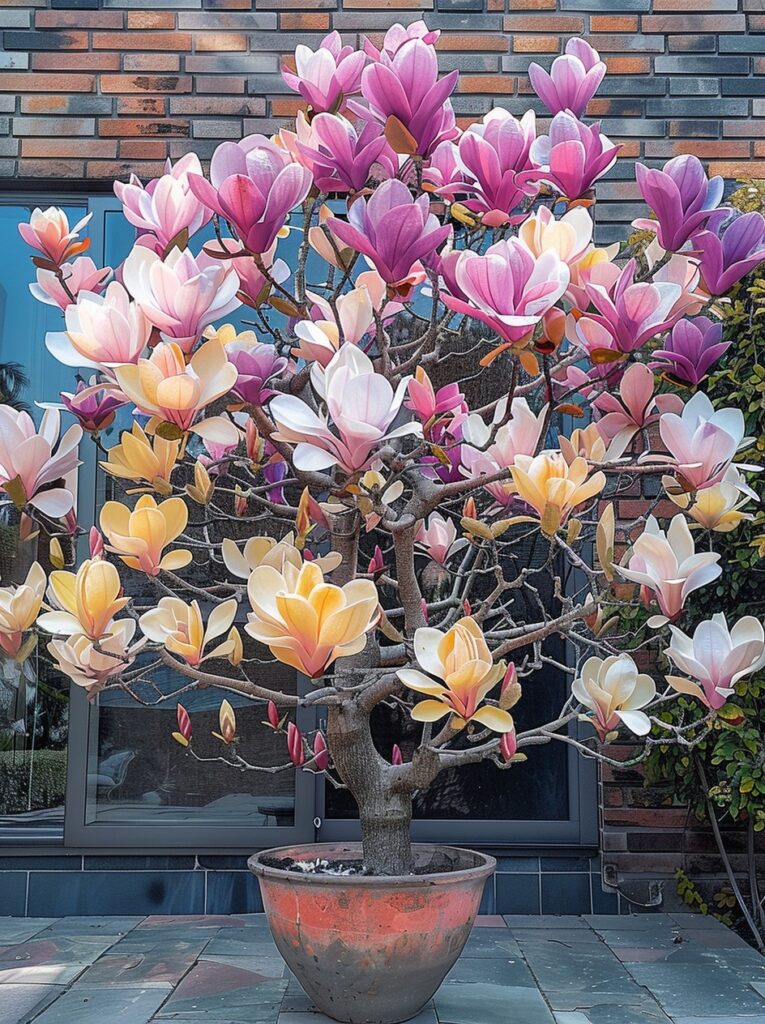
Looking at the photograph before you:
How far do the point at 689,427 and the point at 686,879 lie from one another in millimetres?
1653

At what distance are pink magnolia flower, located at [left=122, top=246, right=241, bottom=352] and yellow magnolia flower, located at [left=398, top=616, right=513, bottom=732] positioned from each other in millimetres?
554

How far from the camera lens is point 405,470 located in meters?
1.78

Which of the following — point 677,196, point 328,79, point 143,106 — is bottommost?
point 677,196

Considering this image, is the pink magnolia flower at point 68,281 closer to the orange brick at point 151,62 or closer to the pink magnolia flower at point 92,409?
the pink magnolia flower at point 92,409

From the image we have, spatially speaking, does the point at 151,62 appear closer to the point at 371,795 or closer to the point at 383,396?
the point at 383,396

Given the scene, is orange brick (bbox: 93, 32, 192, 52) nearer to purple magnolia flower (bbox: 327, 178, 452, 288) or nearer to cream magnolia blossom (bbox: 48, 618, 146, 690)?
purple magnolia flower (bbox: 327, 178, 452, 288)

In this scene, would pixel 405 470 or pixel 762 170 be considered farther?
pixel 762 170

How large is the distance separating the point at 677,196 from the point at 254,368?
72 cm

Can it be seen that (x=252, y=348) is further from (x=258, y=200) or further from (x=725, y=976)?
(x=725, y=976)

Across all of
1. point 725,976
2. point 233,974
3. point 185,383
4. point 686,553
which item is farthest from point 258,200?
point 725,976

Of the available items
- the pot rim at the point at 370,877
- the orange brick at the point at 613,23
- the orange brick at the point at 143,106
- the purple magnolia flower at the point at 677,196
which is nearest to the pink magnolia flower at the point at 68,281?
the purple magnolia flower at the point at 677,196

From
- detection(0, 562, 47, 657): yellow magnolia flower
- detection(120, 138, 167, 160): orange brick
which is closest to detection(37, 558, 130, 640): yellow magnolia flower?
detection(0, 562, 47, 657): yellow magnolia flower

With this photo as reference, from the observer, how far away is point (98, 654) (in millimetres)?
1650

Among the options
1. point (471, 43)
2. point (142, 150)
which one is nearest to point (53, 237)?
point (142, 150)
